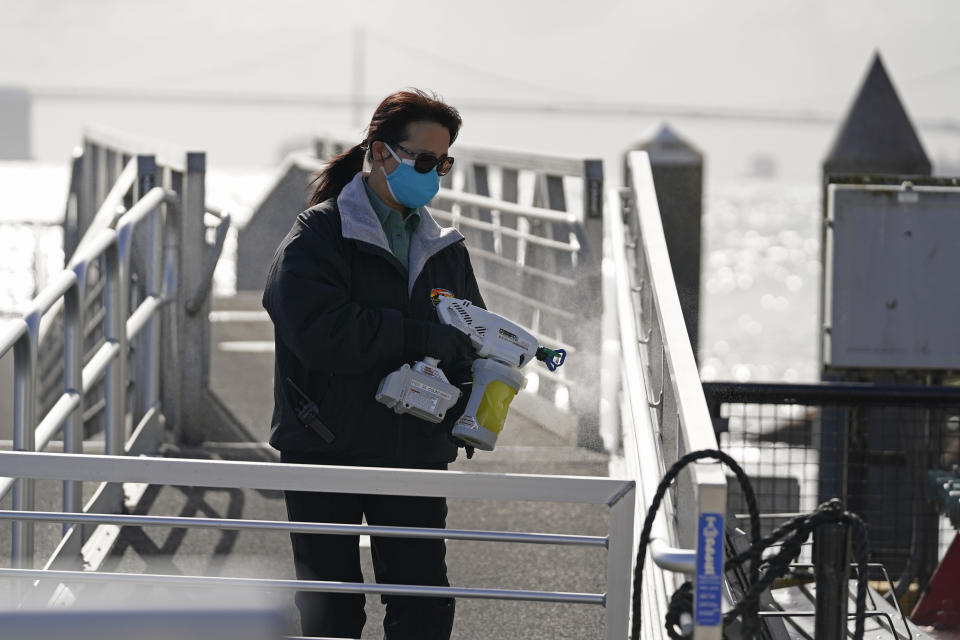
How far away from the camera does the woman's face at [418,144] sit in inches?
122

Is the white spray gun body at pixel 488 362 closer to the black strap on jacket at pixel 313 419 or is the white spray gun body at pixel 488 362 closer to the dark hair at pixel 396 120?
the black strap on jacket at pixel 313 419

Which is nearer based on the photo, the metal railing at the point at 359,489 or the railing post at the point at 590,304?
the metal railing at the point at 359,489

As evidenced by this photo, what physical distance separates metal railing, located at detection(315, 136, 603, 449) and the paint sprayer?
3151mm

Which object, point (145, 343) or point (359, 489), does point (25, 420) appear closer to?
point (359, 489)

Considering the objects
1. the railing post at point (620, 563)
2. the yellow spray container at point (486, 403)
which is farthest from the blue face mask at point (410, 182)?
the railing post at point (620, 563)

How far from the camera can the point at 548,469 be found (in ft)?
19.3

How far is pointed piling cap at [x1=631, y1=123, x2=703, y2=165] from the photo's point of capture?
718 centimetres

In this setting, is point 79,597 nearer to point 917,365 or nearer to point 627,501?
point 627,501

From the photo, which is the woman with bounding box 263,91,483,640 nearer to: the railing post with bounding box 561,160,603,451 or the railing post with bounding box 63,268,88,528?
the railing post with bounding box 63,268,88,528

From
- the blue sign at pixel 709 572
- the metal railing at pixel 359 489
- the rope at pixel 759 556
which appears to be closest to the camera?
the blue sign at pixel 709 572

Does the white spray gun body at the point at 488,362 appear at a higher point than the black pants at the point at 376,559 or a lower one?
higher

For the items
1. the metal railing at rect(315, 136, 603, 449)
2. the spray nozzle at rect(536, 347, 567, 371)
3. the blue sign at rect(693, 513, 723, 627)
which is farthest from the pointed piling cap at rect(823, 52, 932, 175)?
the blue sign at rect(693, 513, 723, 627)

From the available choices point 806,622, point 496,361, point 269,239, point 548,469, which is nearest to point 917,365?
point 548,469

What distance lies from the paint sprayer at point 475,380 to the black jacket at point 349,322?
0.08 m
